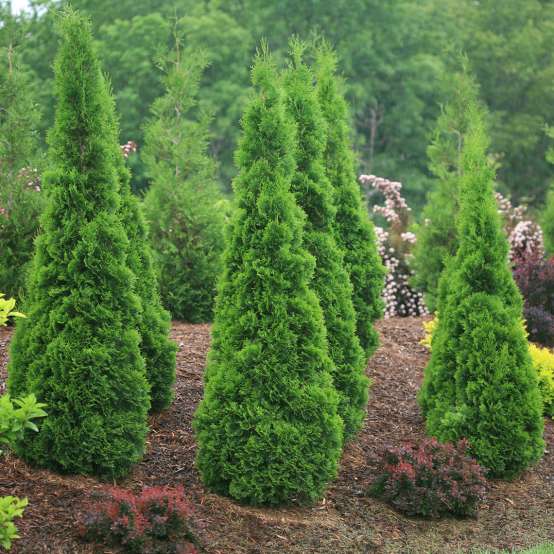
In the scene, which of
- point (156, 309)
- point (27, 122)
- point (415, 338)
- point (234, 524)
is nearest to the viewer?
point (234, 524)

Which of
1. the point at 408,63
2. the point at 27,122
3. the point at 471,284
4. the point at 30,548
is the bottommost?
the point at 30,548

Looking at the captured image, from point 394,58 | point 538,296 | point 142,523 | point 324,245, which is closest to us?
point 142,523

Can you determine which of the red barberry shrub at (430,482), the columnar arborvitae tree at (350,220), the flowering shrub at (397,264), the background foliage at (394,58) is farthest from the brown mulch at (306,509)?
the background foliage at (394,58)

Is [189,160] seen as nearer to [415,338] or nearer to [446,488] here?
[415,338]

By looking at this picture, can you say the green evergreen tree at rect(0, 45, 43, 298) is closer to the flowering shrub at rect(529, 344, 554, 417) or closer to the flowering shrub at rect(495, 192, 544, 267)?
the flowering shrub at rect(529, 344, 554, 417)

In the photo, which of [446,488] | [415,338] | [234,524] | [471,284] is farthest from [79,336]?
[415,338]

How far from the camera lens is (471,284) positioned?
8.00 metres

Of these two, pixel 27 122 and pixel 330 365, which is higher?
pixel 27 122

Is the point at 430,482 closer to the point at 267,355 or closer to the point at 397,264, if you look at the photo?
the point at 267,355

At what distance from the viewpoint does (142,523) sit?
539cm

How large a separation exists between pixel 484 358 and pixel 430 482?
1353mm

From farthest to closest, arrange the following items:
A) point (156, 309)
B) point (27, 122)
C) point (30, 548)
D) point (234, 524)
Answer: point (27, 122), point (156, 309), point (234, 524), point (30, 548)

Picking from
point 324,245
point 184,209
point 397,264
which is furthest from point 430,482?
point 397,264

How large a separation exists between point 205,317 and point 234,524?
5.16 meters
